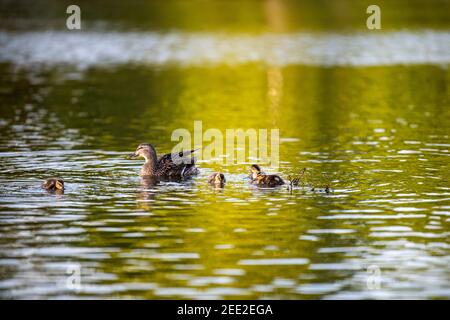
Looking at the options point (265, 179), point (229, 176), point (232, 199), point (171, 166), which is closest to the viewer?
point (232, 199)

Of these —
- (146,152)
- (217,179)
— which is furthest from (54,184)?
(146,152)

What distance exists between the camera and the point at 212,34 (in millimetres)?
70250

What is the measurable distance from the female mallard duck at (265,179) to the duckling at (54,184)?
3.59 meters

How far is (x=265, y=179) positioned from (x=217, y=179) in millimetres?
902

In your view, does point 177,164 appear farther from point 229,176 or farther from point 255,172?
point 255,172

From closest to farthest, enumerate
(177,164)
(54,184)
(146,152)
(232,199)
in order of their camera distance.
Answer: (232,199) → (54,184) → (177,164) → (146,152)

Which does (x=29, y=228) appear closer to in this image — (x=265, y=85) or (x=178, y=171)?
(x=178, y=171)

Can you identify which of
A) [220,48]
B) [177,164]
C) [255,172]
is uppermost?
[220,48]

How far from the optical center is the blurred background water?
47.0 ft

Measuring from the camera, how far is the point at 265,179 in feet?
67.1

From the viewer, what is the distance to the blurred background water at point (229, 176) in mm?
14320

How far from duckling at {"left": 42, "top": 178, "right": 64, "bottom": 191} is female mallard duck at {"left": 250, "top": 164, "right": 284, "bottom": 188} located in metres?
3.59

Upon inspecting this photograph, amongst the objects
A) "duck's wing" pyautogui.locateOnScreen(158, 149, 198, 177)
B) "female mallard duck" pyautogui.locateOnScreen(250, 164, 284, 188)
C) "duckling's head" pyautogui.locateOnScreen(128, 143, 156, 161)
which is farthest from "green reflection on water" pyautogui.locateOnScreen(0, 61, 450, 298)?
"duck's wing" pyautogui.locateOnScreen(158, 149, 198, 177)
